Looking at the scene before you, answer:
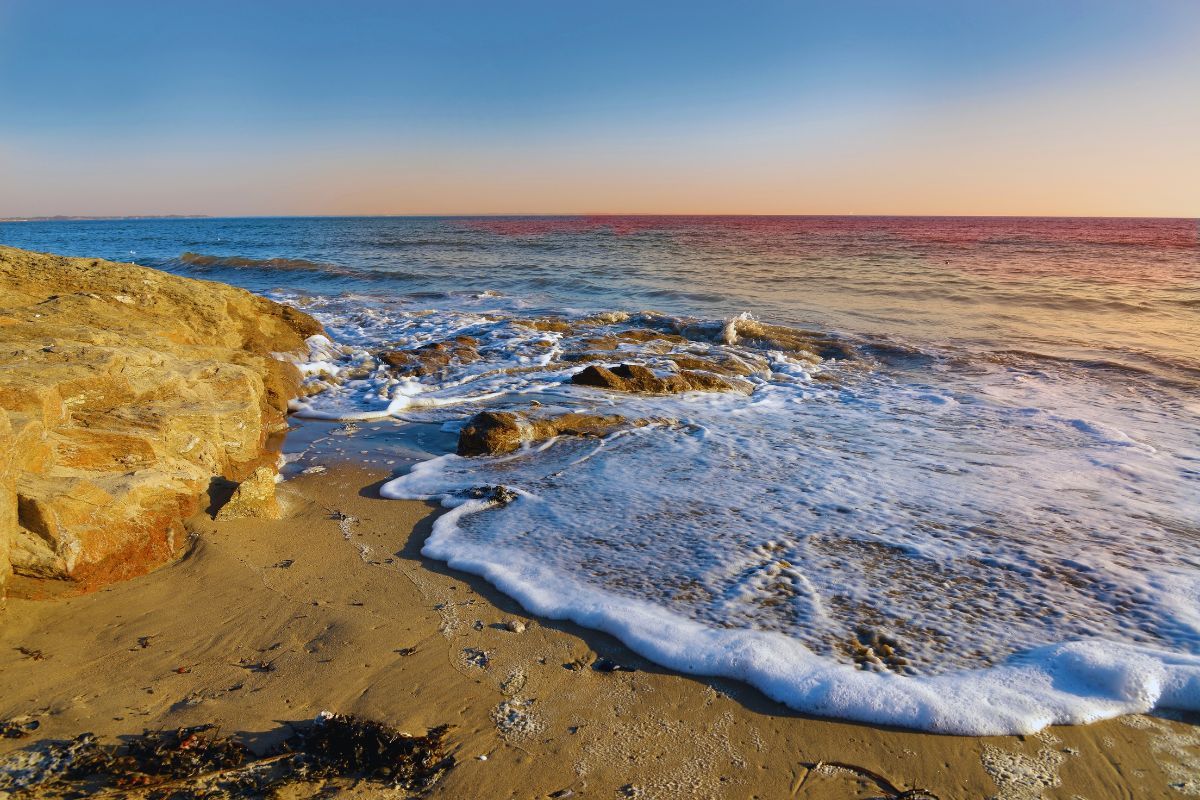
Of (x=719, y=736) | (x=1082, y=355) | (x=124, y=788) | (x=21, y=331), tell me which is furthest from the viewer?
(x=1082, y=355)

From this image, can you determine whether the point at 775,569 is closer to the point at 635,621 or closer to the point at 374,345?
the point at 635,621

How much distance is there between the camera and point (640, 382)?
7.28 m

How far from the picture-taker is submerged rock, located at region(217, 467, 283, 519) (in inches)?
148

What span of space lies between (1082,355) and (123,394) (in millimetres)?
11616

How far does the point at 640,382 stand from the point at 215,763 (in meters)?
5.71

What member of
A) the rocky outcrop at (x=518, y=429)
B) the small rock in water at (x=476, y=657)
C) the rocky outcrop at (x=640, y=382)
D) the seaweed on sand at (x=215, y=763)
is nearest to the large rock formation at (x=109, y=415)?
the seaweed on sand at (x=215, y=763)

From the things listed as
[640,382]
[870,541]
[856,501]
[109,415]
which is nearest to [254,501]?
[109,415]

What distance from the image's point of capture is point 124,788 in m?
1.92

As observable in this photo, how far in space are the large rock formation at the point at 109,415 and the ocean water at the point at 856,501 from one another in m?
1.22

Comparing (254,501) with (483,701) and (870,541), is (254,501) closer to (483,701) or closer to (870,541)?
(483,701)

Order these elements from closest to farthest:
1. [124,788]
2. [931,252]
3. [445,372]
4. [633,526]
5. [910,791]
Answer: [124,788] < [910,791] < [633,526] < [445,372] < [931,252]

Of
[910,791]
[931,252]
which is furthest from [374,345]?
[931,252]

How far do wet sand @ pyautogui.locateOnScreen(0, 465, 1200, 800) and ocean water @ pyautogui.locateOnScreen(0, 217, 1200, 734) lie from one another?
145 mm

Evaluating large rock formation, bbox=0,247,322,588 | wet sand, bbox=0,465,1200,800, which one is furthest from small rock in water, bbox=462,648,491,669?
large rock formation, bbox=0,247,322,588
